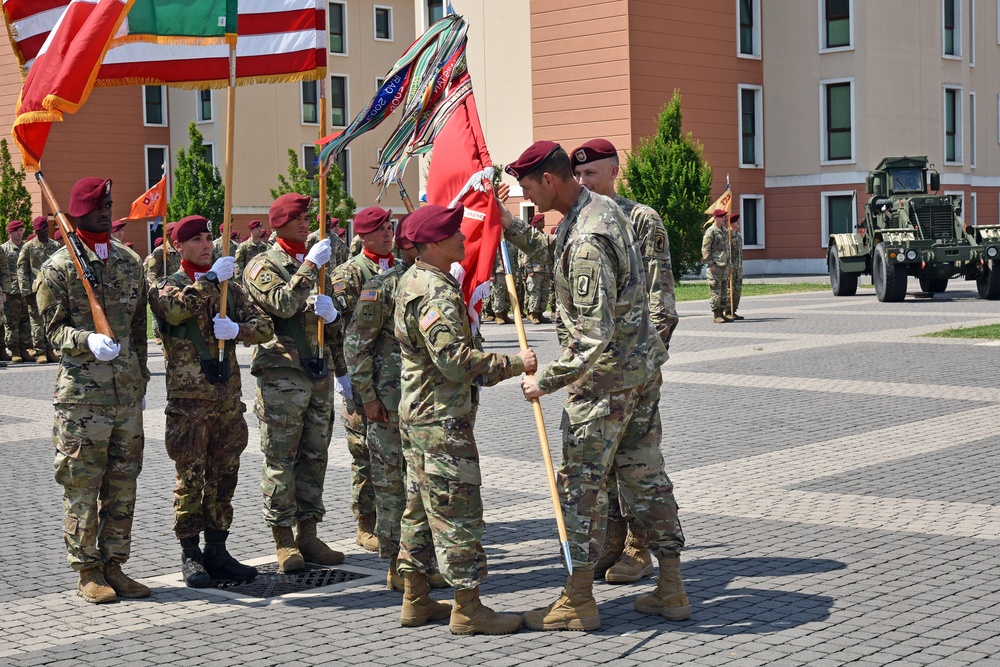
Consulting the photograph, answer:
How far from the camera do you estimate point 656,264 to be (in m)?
8.20

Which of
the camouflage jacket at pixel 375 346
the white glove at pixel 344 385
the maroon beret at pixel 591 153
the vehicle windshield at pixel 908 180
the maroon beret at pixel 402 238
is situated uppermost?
the vehicle windshield at pixel 908 180

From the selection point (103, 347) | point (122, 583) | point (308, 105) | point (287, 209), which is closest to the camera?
point (103, 347)

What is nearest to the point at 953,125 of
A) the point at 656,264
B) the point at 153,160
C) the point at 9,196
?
the point at 9,196

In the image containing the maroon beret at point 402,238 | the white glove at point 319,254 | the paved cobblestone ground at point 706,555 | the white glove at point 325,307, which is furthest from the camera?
the white glove at point 325,307

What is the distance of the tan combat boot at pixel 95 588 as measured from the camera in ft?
22.5

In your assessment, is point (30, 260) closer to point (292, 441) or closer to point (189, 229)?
point (189, 229)

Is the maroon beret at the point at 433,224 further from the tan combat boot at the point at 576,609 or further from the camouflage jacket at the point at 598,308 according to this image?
the tan combat boot at the point at 576,609

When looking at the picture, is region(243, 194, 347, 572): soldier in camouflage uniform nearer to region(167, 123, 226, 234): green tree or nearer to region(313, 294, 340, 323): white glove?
region(313, 294, 340, 323): white glove

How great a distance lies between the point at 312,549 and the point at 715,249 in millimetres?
18448

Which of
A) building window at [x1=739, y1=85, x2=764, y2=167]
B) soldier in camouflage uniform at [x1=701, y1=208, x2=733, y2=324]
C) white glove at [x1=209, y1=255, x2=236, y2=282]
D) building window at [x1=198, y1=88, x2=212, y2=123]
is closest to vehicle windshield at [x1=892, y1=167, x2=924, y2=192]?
soldier in camouflage uniform at [x1=701, y1=208, x2=733, y2=324]

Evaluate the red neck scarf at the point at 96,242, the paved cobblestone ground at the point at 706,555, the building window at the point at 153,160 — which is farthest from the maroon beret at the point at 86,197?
the building window at the point at 153,160

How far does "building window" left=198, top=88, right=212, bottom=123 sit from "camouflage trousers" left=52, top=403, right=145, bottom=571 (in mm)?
51839

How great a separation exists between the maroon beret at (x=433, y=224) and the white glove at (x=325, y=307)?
141cm

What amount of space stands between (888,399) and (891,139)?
3527 cm
